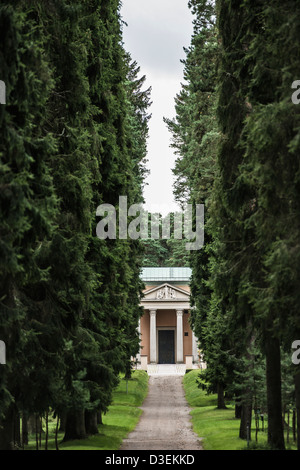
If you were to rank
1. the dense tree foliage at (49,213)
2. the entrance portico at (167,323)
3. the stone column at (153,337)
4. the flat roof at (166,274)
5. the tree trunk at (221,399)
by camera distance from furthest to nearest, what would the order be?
the flat roof at (166,274) < the entrance portico at (167,323) < the stone column at (153,337) < the tree trunk at (221,399) < the dense tree foliage at (49,213)

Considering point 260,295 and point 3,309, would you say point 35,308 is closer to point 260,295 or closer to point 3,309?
point 3,309

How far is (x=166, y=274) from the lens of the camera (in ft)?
→ 215

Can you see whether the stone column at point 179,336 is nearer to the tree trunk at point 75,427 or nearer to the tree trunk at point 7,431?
the tree trunk at point 75,427

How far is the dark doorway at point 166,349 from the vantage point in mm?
64188

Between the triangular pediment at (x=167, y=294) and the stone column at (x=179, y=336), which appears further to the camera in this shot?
the triangular pediment at (x=167, y=294)

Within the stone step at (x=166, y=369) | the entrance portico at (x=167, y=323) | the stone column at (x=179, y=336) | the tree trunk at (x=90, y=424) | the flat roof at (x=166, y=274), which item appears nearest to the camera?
the tree trunk at (x=90, y=424)

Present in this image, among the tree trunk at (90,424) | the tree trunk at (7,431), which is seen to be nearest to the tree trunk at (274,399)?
the tree trunk at (7,431)

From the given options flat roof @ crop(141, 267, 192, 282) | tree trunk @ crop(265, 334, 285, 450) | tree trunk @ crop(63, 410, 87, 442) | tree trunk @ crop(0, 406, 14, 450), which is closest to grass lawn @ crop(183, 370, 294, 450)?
tree trunk @ crop(265, 334, 285, 450)

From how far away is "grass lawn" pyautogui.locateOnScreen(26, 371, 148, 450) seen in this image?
18.3 metres

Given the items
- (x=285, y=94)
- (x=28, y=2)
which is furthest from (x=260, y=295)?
(x=28, y=2)

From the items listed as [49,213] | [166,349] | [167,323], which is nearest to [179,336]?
[166,349]

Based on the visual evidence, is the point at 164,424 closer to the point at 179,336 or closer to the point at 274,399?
the point at 274,399

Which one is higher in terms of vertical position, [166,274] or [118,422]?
[166,274]

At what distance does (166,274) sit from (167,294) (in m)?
3.08
